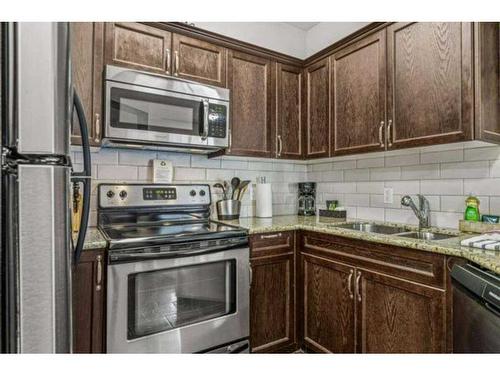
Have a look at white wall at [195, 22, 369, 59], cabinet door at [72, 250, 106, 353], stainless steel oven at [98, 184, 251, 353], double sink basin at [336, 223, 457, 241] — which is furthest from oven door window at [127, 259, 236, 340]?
white wall at [195, 22, 369, 59]

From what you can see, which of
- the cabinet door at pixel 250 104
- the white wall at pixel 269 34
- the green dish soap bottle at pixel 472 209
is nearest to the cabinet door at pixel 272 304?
the cabinet door at pixel 250 104

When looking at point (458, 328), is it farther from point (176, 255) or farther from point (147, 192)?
point (147, 192)

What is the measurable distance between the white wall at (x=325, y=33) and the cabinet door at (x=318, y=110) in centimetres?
31

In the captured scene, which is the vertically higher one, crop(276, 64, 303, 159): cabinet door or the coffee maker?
crop(276, 64, 303, 159): cabinet door

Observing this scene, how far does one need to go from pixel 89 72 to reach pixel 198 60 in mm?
704

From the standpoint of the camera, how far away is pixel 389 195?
229cm

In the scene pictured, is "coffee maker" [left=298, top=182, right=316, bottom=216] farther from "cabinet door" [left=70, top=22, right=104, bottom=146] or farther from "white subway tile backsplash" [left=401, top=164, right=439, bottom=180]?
"cabinet door" [left=70, top=22, right=104, bottom=146]

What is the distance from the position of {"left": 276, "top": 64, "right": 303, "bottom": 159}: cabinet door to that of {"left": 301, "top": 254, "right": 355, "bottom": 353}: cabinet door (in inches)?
34.9

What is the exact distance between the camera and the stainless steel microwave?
1791 mm

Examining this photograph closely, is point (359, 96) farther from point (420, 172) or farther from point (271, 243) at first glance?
point (271, 243)

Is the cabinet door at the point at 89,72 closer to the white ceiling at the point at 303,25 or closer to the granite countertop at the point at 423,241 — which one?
the granite countertop at the point at 423,241

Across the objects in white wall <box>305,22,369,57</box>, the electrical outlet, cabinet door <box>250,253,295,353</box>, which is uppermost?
white wall <box>305,22,369,57</box>

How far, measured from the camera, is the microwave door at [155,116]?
70.5 inches

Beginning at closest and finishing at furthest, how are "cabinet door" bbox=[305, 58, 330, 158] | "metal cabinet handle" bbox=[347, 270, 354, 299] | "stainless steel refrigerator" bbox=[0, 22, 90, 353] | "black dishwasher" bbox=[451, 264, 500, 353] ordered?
"stainless steel refrigerator" bbox=[0, 22, 90, 353], "black dishwasher" bbox=[451, 264, 500, 353], "metal cabinet handle" bbox=[347, 270, 354, 299], "cabinet door" bbox=[305, 58, 330, 158]
